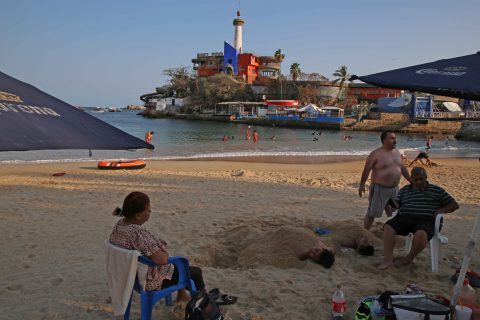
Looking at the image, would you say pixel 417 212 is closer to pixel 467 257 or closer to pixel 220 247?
pixel 467 257

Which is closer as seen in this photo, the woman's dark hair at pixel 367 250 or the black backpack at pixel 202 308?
the black backpack at pixel 202 308

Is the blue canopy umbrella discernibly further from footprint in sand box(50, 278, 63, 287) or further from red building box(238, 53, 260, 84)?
red building box(238, 53, 260, 84)

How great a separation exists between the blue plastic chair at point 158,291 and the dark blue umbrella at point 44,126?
3.08 feet

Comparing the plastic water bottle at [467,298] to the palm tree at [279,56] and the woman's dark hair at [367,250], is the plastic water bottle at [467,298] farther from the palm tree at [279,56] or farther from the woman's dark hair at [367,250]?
the palm tree at [279,56]

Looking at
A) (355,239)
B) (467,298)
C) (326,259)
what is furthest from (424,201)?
(467,298)

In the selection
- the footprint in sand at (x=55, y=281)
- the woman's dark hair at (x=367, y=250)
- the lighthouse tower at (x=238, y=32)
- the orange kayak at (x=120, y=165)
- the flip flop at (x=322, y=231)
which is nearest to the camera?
the footprint in sand at (x=55, y=281)

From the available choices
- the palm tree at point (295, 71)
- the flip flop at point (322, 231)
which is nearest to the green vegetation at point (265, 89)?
the palm tree at point (295, 71)

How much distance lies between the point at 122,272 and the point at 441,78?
2.76 metres

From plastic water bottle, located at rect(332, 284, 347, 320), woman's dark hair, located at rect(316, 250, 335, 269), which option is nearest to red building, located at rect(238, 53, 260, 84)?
woman's dark hair, located at rect(316, 250, 335, 269)

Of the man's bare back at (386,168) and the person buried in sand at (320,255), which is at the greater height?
the man's bare back at (386,168)

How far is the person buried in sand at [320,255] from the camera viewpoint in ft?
14.8

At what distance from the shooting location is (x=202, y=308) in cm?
298

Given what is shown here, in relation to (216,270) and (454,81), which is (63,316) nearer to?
(216,270)

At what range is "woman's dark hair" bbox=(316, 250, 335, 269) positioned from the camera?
4.48 meters
